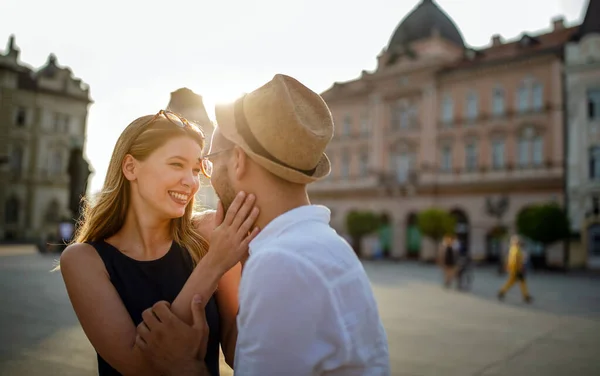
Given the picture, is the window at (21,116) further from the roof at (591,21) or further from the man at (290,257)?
the man at (290,257)

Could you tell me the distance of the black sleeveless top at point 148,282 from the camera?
7.34 ft

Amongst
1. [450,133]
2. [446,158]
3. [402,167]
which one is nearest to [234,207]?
[450,133]

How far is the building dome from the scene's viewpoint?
42.8m

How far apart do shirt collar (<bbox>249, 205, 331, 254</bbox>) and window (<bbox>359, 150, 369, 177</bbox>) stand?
140 ft

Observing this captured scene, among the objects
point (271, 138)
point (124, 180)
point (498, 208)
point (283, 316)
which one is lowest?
point (283, 316)

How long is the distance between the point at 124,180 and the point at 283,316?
54.6 inches

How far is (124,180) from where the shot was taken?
8.21ft

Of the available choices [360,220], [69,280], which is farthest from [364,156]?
[69,280]

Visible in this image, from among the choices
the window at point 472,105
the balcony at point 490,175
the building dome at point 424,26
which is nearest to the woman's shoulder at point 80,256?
the balcony at point 490,175

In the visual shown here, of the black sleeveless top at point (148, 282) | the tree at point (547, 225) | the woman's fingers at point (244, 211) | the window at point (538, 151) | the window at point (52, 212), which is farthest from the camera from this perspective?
the window at point (52, 212)

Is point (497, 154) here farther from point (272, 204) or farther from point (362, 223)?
point (272, 204)

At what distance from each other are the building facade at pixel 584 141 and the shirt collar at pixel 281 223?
1336 inches

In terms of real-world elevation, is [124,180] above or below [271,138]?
below

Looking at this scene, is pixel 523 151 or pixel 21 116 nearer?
pixel 523 151
